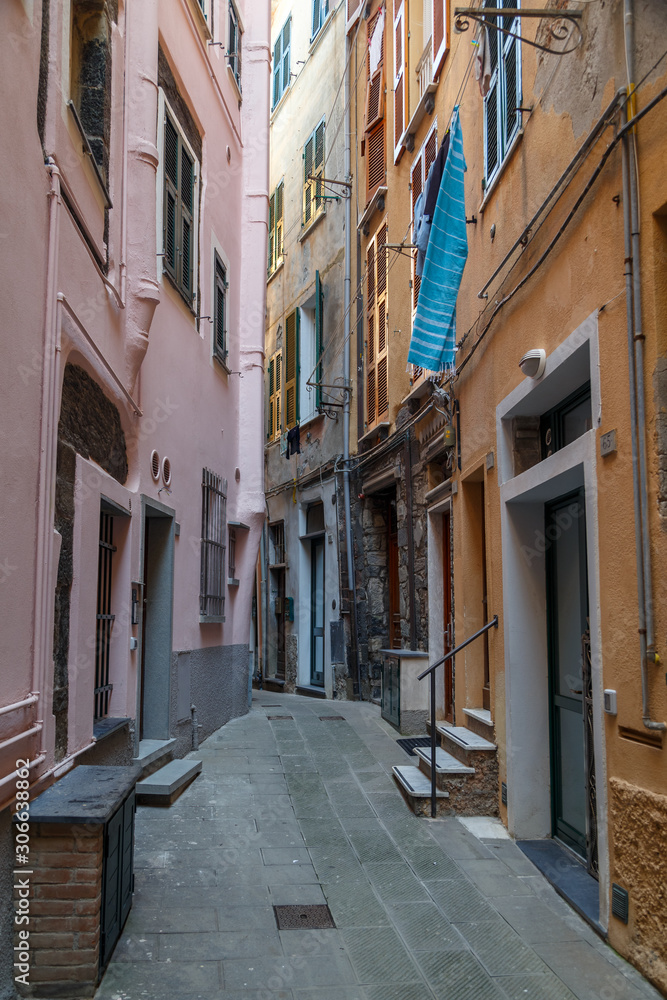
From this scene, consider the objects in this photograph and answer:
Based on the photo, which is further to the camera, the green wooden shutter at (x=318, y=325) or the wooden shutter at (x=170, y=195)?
the green wooden shutter at (x=318, y=325)

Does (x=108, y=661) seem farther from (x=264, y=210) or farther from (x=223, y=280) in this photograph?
(x=264, y=210)

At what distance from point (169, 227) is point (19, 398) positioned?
4.78 metres

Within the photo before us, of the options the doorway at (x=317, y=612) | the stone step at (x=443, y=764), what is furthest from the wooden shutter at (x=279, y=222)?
the stone step at (x=443, y=764)

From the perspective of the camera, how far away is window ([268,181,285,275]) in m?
17.5

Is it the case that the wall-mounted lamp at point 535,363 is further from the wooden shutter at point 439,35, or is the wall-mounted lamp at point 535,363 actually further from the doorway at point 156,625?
the wooden shutter at point 439,35

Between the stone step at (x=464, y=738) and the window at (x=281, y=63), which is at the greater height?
the window at (x=281, y=63)

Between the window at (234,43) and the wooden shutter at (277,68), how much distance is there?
6.50 m

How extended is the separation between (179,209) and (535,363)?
177 inches

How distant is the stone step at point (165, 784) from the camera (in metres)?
6.48

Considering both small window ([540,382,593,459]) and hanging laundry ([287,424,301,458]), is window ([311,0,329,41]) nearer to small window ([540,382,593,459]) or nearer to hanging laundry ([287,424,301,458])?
hanging laundry ([287,424,301,458])

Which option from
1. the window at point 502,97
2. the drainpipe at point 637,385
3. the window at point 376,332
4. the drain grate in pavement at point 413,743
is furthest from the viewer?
the window at point 376,332

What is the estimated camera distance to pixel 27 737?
387 centimetres

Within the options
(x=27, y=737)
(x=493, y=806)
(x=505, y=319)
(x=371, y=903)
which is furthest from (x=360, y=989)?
(x=505, y=319)

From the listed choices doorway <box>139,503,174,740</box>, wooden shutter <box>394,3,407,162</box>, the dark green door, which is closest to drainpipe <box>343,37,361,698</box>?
wooden shutter <box>394,3,407,162</box>
